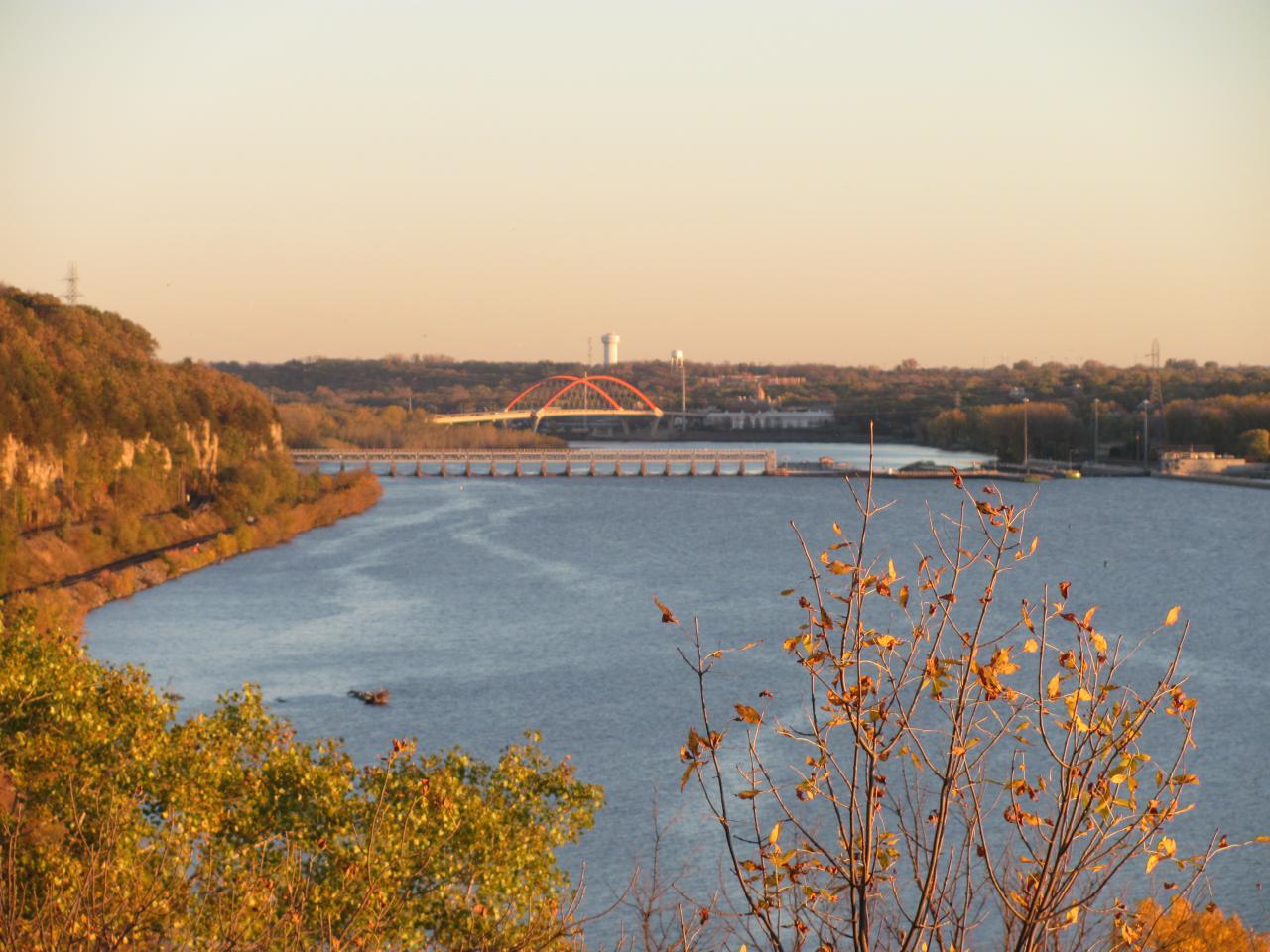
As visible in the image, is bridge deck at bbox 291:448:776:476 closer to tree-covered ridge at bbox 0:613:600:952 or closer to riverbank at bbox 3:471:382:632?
riverbank at bbox 3:471:382:632

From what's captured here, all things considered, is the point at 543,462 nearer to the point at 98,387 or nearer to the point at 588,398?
the point at 98,387

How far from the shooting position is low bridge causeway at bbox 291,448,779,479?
7444cm

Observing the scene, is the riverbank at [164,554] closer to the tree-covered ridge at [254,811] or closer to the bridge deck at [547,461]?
the tree-covered ridge at [254,811]

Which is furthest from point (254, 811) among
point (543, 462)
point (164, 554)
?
point (543, 462)

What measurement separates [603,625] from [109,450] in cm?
1440

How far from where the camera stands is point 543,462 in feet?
250

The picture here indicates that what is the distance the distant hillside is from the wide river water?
6.04 feet

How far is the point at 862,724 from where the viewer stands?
2900 millimetres

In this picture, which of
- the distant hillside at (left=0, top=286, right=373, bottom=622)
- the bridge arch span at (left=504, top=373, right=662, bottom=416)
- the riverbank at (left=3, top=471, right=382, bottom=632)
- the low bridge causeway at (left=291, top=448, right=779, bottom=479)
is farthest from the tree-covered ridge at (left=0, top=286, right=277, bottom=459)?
the bridge arch span at (left=504, top=373, right=662, bottom=416)

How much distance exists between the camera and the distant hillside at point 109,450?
30.5 metres

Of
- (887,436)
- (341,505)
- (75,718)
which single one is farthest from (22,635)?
(887,436)

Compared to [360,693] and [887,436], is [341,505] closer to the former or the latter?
[360,693]

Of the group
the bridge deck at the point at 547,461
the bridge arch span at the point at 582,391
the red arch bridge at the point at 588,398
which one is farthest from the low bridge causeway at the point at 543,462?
the bridge arch span at the point at 582,391

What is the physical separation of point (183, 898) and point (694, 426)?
117m
